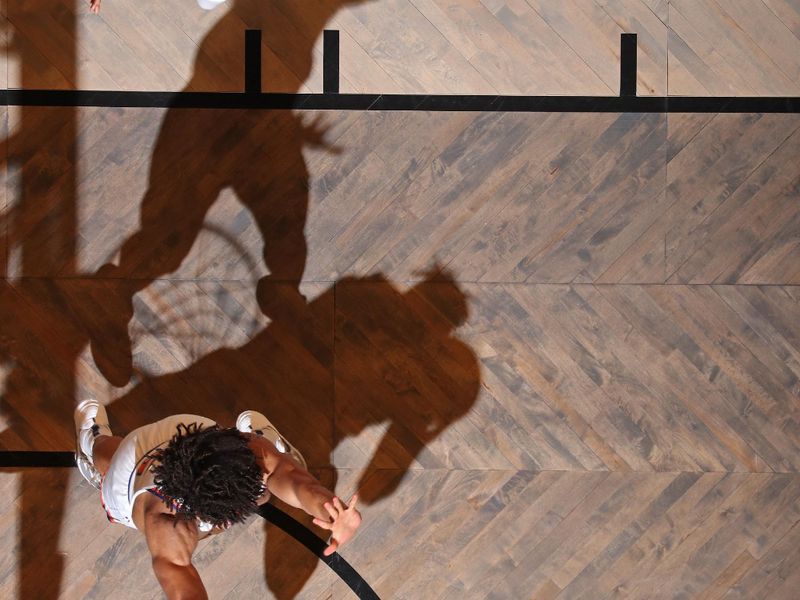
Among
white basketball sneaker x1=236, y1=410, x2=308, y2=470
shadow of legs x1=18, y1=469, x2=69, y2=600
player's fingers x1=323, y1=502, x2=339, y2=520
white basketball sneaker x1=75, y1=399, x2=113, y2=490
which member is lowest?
shadow of legs x1=18, y1=469, x2=69, y2=600

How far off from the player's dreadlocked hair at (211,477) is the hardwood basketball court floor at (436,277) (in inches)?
37.2

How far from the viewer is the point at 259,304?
330 cm

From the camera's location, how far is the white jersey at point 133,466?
2564 mm

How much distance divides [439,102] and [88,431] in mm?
2134

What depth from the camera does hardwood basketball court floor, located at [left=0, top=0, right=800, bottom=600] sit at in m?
3.27

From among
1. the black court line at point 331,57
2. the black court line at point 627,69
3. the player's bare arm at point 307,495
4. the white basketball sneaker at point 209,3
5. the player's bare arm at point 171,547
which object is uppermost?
the black court line at point 627,69

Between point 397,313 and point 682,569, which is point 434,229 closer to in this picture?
point 397,313

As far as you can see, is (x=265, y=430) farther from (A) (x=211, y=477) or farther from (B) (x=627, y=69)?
(B) (x=627, y=69)

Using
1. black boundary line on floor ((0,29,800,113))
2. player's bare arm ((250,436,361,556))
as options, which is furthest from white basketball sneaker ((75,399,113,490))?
black boundary line on floor ((0,29,800,113))

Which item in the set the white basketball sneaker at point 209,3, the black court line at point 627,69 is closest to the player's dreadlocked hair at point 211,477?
the white basketball sneaker at point 209,3

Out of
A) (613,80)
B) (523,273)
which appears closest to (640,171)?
(613,80)

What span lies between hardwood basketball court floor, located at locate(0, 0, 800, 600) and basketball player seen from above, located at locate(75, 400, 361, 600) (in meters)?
0.59

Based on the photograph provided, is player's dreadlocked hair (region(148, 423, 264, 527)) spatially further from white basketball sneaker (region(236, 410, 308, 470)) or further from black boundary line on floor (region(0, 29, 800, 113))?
black boundary line on floor (region(0, 29, 800, 113))

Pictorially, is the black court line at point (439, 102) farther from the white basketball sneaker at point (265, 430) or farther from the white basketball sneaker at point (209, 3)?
the white basketball sneaker at point (265, 430)
